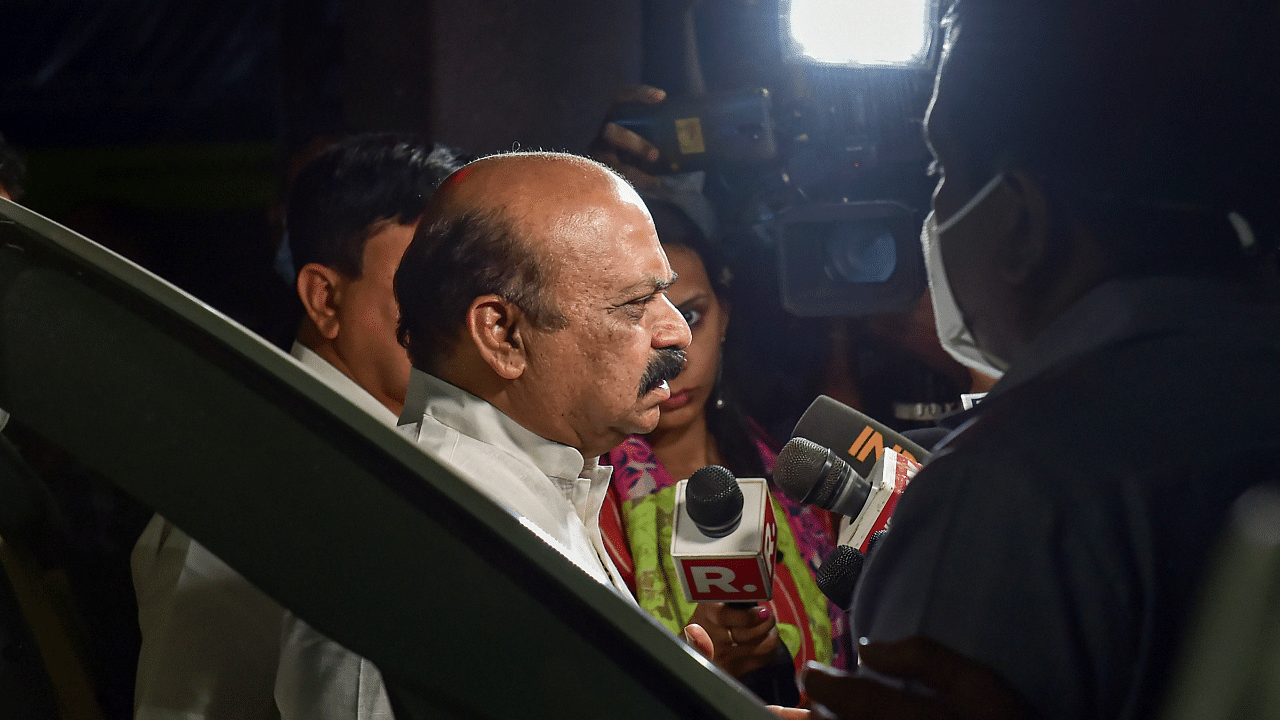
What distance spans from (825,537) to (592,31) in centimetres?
160

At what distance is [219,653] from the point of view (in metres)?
0.84

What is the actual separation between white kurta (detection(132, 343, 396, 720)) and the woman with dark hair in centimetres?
68

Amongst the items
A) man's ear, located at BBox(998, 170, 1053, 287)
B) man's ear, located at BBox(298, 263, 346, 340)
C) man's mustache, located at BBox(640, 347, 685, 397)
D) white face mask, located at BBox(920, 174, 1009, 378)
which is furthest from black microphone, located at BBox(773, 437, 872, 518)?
man's ear, located at BBox(298, 263, 346, 340)

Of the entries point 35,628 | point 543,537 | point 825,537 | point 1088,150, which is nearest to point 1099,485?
point 1088,150

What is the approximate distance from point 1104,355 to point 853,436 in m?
0.57

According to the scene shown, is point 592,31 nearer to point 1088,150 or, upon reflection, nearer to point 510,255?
point 510,255

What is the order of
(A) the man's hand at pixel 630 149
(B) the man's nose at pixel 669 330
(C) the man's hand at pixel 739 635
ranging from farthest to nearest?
(A) the man's hand at pixel 630 149 → (C) the man's hand at pixel 739 635 → (B) the man's nose at pixel 669 330

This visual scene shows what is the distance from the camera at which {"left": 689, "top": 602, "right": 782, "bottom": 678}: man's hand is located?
1301 mm

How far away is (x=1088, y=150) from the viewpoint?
672 mm

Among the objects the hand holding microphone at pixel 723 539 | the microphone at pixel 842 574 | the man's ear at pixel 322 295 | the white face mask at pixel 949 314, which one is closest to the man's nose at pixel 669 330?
the hand holding microphone at pixel 723 539

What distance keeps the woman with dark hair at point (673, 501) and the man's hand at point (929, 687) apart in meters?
0.69

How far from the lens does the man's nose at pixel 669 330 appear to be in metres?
1.19

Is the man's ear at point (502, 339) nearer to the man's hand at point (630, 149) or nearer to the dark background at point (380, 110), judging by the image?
the dark background at point (380, 110)

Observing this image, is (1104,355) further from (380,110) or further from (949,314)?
(380,110)
